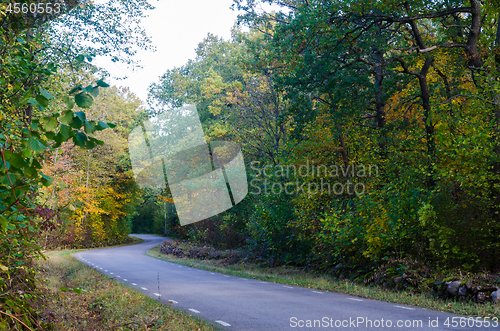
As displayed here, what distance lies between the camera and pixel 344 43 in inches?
521

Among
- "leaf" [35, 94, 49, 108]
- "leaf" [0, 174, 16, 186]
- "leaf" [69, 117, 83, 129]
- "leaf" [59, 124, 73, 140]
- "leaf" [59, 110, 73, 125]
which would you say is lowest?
"leaf" [0, 174, 16, 186]

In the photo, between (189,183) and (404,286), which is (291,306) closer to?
(404,286)

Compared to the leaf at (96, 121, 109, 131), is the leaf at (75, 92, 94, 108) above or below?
above

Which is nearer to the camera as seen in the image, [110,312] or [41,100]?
[41,100]

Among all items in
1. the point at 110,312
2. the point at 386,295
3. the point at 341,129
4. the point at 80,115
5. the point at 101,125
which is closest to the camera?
the point at 80,115

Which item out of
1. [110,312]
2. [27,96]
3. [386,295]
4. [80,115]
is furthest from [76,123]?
[386,295]

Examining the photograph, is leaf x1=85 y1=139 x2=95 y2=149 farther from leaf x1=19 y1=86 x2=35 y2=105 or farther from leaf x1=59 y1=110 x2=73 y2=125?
leaf x1=19 y1=86 x2=35 y2=105

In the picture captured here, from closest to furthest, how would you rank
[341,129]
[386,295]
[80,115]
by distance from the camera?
[80,115] → [386,295] → [341,129]

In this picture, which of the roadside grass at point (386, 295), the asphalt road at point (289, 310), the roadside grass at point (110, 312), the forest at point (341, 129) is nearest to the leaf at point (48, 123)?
the forest at point (341, 129)

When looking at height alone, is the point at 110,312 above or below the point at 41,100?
A: below

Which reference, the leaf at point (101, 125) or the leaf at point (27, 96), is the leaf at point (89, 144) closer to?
the leaf at point (101, 125)

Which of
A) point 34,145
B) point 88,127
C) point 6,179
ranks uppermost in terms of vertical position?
point 88,127

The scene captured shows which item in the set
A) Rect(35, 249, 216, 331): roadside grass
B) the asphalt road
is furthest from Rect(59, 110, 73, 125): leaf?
the asphalt road

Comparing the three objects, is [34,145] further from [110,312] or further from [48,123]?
[110,312]
